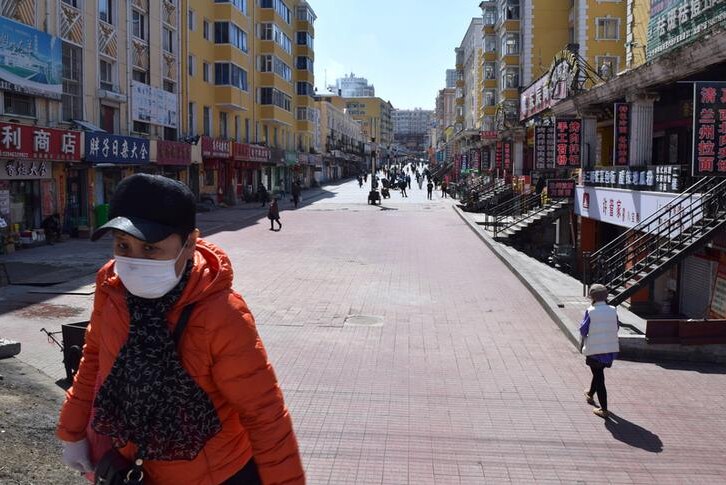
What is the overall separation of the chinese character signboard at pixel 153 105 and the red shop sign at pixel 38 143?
7.77 metres

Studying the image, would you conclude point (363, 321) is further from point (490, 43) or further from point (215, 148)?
point (490, 43)

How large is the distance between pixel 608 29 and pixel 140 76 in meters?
24.7

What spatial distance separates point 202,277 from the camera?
2703 mm

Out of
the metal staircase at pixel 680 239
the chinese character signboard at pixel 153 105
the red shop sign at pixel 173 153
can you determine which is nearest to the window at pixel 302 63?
the chinese character signboard at pixel 153 105

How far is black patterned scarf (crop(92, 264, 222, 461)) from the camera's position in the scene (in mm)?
2623

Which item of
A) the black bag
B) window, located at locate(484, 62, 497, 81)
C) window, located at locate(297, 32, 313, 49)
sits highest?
window, located at locate(297, 32, 313, 49)

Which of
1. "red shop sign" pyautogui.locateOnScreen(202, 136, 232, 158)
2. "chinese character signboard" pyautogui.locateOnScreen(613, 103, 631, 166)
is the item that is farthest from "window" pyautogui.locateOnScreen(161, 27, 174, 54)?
"chinese character signboard" pyautogui.locateOnScreen(613, 103, 631, 166)

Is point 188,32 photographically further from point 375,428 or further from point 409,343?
point 375,428

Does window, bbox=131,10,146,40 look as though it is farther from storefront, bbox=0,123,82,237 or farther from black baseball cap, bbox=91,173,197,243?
black baseball cap, bbox=91,173,197,243

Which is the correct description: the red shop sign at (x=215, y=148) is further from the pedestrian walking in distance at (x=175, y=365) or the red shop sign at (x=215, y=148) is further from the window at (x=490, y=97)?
the pedestrian walking in distance at (x=175, y=365)

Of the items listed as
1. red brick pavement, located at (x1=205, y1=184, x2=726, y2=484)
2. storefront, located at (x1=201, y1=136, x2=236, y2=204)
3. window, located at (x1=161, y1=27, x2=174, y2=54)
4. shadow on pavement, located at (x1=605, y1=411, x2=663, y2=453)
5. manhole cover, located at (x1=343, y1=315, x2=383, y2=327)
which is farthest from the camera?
storefront, located at (x1=201, y1=136, x2=236, y2=204)

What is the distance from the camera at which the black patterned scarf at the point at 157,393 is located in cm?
262

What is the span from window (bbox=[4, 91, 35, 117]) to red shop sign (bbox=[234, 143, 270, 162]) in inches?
783

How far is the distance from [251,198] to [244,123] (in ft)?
17.1
